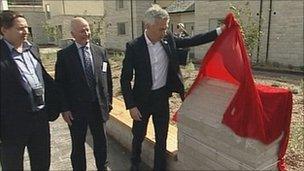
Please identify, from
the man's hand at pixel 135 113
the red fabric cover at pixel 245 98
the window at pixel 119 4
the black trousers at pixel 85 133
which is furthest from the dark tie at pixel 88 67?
the window at pixel 119 4

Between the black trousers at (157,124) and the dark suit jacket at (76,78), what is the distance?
42 centimetres

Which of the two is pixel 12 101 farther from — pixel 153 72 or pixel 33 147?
pixel 153 72

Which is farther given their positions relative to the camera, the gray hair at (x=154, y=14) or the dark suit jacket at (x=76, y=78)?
the dark suit jacket at (x=76, y=78)

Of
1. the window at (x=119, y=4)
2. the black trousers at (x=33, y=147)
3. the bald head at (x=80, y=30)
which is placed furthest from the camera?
the window at (x=119, y=4)

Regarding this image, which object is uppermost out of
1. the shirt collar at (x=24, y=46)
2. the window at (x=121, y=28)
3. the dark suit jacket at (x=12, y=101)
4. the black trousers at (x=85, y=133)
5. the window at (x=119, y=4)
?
the window at (x=119, y=4)

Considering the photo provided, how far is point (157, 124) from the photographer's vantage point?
10.3 ft

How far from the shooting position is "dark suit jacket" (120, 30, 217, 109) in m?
2.87

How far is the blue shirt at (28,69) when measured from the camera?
2406mm

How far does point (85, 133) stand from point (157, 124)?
0.74 meters

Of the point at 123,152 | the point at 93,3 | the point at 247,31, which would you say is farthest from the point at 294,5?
the point at 93,3

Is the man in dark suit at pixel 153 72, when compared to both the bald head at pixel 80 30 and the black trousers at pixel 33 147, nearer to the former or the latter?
the bald head at pixel 80 30

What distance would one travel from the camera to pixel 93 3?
33250mm

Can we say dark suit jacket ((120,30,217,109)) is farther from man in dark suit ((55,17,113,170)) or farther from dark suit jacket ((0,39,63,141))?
dark suit jacket ((0,39,63,141))

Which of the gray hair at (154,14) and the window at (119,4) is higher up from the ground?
the window at (119,4)
